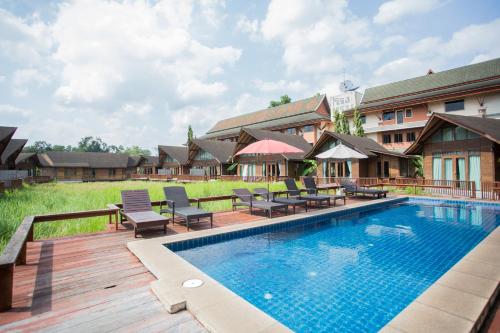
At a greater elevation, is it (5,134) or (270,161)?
(5,134)

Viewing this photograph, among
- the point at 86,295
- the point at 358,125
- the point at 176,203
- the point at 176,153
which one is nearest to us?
the point at 86,295

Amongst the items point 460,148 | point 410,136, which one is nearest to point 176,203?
point 460,148

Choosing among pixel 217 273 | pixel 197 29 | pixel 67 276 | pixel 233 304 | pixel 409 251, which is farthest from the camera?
pixel 197 29

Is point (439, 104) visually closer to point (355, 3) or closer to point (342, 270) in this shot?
point (355, 3)

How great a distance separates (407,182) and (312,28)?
43.0ft

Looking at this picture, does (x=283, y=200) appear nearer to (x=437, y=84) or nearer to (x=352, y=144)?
(x=352, y=144)

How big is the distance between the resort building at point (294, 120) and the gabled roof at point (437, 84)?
657 cm

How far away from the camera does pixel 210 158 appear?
36781 millimetres

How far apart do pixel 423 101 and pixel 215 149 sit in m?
24.2

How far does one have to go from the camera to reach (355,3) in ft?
38.9

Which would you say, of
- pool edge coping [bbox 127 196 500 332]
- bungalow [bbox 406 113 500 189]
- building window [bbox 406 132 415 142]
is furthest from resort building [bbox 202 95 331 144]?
pool edge coping [bbox 127 196 500 332]

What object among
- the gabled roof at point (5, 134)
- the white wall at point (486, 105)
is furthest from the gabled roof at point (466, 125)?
the gabled roof at point (5, 134)

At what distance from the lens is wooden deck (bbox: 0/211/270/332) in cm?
282

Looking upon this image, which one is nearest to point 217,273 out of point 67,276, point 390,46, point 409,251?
point 67,276
